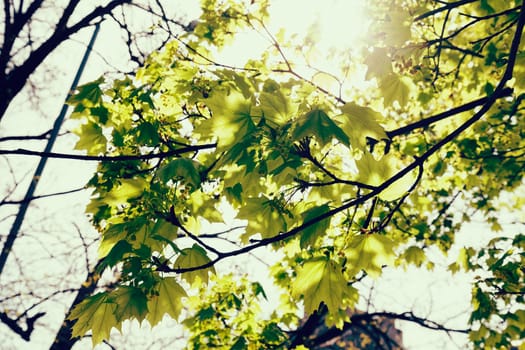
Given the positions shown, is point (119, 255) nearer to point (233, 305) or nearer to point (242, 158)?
point (242, 158)

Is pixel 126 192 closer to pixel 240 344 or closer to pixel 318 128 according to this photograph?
pixel 318 128

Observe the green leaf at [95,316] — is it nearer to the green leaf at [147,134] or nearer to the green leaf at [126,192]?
the green leaf at [126,192]

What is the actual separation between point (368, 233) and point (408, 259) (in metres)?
3.46

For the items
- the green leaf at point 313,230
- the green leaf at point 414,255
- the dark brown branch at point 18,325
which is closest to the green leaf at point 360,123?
the green leaf at point 313,230

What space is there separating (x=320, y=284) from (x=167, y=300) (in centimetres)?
92

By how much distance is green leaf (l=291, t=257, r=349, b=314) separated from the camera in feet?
7.64

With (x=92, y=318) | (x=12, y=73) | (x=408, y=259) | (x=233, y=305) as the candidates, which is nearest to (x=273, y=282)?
(x=233, y=305)

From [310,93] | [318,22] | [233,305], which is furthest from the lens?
[233,305]

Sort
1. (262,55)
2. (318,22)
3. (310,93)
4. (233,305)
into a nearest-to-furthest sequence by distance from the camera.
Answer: (310,93) → (318,22) → (262,55) → (233,305)

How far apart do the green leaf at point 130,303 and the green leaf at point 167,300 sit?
0.79 ft

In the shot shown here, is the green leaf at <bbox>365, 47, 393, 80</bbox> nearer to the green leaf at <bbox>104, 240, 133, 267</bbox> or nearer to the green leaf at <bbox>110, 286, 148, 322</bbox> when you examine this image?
the green leaf at <bbox>104, 240, 133, 267</bbox>

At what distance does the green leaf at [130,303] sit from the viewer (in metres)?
1.98

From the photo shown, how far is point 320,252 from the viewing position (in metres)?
2.52

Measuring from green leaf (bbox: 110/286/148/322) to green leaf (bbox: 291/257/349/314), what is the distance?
859mm
